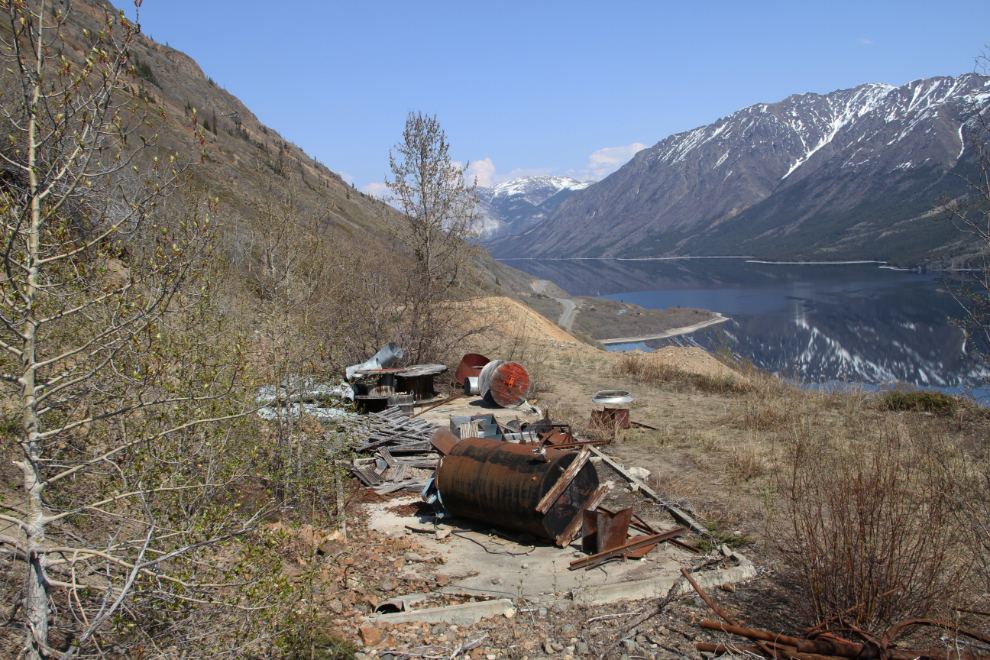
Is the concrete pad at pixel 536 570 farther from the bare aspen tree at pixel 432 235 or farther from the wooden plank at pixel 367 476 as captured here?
the bare aspen tree at pixel 432 235

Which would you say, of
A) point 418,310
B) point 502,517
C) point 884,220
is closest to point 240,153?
point 418,310

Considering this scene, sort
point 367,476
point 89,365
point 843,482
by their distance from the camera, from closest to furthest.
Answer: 1. point 89,365
2. point 843,482
3. point 367,476

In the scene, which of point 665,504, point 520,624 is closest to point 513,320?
point 665,504

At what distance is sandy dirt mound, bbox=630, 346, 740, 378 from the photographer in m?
18.2

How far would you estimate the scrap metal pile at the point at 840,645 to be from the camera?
12.4 ft

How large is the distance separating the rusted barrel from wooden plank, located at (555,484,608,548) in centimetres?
3

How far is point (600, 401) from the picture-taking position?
12.9m

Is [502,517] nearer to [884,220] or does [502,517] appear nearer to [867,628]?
[867,628]

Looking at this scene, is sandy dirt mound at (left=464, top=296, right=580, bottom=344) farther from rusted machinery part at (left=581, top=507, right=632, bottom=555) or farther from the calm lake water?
rusted machinery part at (left=581, top=507, right=632, bottom=555)

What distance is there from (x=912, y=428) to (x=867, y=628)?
761 cm

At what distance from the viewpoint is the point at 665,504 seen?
291 inches

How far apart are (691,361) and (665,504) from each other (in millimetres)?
14916

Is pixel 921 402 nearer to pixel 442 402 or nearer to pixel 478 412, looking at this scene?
pixel 478 412

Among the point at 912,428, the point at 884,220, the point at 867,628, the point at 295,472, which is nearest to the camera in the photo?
the point at 867,628
